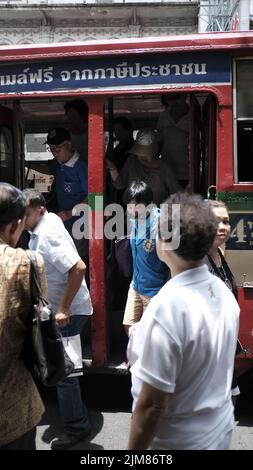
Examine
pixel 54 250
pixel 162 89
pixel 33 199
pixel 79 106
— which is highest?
pixel 79 106

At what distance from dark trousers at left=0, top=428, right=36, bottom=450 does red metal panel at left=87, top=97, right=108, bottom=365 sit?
1.80 meters

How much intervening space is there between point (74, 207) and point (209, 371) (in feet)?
9.04

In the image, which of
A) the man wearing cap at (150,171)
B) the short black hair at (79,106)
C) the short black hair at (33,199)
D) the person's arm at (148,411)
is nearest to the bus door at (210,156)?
the man wearing cap at (150,171)

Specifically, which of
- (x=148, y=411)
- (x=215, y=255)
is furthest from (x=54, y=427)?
(x=148, y=411)

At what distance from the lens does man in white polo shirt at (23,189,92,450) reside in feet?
11.1

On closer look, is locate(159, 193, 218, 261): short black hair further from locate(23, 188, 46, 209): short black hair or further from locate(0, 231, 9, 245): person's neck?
locate(23, 188, 46, 209): short black hair

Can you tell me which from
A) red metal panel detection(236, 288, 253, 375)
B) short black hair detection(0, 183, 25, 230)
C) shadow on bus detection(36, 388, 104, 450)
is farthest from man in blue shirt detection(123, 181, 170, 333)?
short black hair detection(0, 183, 25, 230)

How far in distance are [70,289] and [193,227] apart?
184cm

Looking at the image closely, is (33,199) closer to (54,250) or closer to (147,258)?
(54,250)

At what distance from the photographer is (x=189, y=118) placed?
447 centimetres

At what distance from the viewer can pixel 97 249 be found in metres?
3.91

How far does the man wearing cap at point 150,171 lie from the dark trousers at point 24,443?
8.48ft
